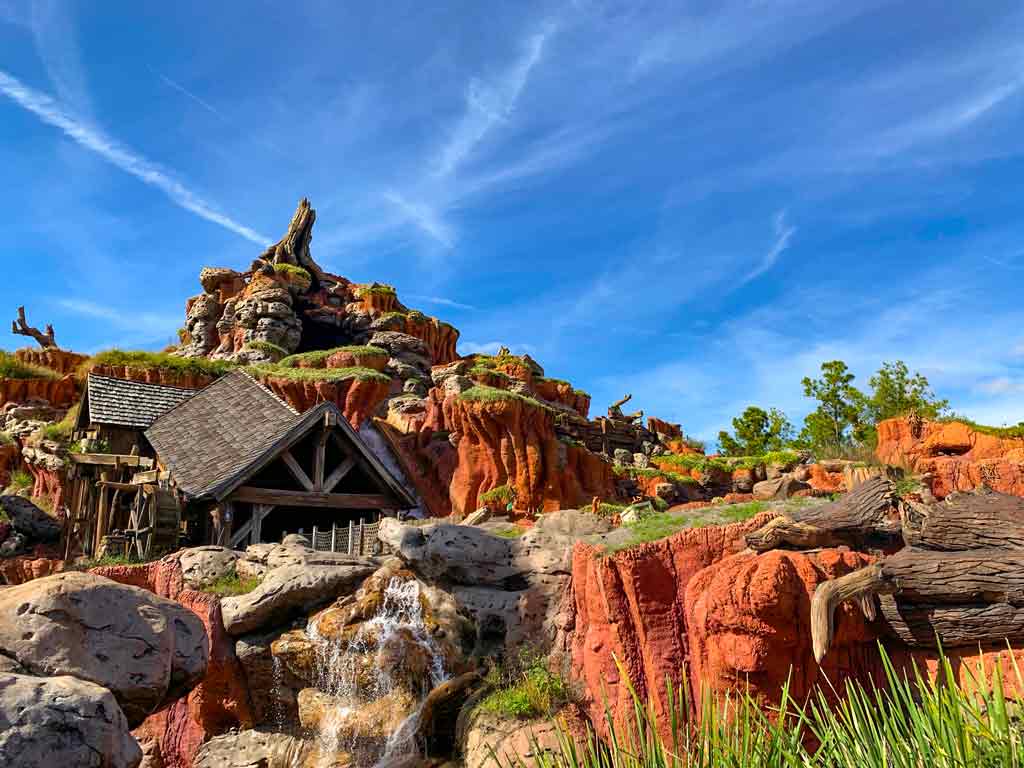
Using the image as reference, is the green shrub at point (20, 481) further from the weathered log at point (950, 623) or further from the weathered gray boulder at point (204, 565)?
the weathered log at point (950, 623)

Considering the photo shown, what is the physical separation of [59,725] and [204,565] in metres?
7.67

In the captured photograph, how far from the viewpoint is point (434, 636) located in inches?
452

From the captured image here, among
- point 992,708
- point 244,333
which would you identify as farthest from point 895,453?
point 244,333

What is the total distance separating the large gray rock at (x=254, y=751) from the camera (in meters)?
11.0

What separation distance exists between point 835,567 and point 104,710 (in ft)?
24.1

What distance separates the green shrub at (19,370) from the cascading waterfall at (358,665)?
2912 cm

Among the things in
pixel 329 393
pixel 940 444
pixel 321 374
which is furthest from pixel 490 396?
pixel 940 444

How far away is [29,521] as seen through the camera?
2130 centimetres

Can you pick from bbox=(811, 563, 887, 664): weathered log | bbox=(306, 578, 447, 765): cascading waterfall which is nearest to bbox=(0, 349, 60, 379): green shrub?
bbox=(306, 578, 447, 765): cascading waterfall

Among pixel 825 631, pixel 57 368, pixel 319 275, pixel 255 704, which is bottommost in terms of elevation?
pixel 255 704

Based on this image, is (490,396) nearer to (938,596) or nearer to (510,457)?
(510,457)

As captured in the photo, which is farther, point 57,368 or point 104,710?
point 57,368

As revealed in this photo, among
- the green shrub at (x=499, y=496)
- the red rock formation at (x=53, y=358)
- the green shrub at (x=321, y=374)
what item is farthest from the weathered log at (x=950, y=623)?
the red rock formation at (x=53, y=358)

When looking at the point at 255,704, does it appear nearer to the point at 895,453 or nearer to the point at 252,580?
the point at 252,580
